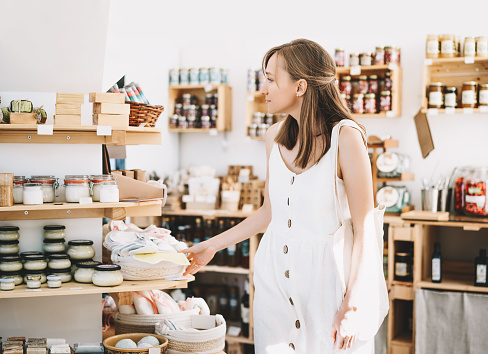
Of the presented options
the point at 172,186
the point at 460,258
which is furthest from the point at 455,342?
the point at 172,186

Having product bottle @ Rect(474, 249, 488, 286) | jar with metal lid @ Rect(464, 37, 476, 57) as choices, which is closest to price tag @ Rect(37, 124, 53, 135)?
product bottle @ Rect(474, 249, 488, 286)

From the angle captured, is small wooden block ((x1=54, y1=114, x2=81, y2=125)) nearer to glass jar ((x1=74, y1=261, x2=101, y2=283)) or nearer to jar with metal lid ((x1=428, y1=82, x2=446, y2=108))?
glass jar ((x1=74, y1=261, x2=101, y2=283))

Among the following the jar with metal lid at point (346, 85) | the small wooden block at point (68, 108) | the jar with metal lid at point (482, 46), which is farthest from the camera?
the jar with metal lid at point (346, 85)

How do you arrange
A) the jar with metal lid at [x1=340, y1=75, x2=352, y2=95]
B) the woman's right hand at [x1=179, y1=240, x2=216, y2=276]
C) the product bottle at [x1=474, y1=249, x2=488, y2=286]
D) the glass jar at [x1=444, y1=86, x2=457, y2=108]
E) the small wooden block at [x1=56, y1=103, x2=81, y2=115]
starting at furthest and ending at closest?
the jar with metal lid at [x1=340, y1=75, x2=352, y2=95] → the glass jar at [x1=444, y1=86, x2=457, y2=108] → the product bottle at [x1=474, y1=249, x2=488, y2=286] → the small wooden block at [x1=56, y1=103, x2=81, y2=115] → the woman's right hand at [x1=179, y1=240, x2=216, y2=276]

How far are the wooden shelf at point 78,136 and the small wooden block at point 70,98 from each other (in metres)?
0.12

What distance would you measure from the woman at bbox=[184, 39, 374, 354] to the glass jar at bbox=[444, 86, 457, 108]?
282cm

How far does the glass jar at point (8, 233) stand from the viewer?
2658 mm

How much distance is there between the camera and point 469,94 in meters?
4.27

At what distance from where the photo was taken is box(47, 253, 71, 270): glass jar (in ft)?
8.61

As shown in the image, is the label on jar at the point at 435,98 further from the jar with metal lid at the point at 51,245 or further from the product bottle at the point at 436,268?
the jar with metal lid at the point at 51,245

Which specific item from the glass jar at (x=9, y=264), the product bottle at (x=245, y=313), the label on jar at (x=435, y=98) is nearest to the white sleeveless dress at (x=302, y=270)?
the glass jar at (x=9, y=264)

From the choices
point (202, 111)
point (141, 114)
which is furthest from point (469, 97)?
point (141, 114)

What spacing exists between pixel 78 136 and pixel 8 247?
0.60 meters

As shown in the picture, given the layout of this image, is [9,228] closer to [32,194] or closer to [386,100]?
[32,194]
